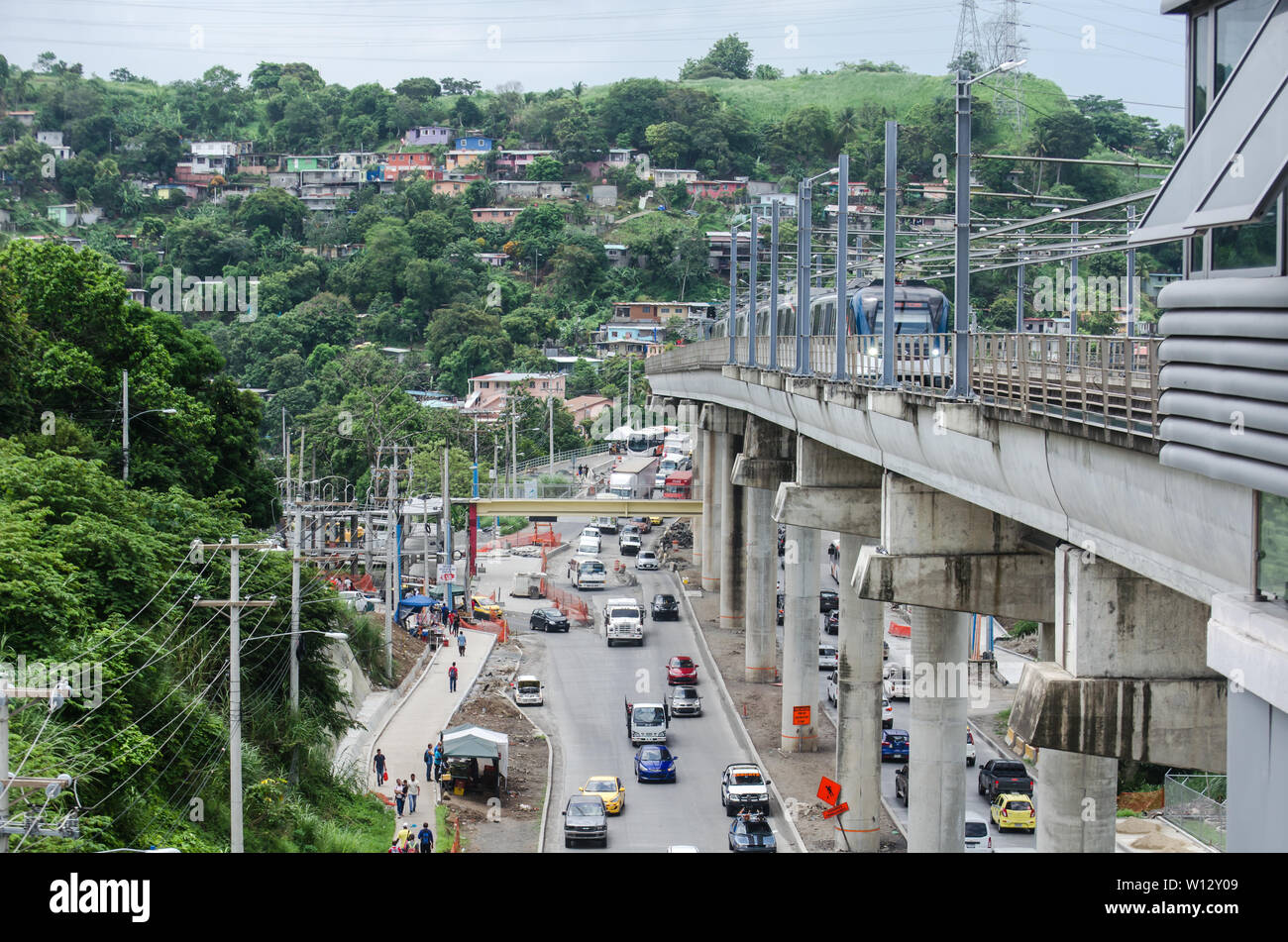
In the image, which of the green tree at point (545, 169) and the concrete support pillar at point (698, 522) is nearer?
the concrete support pillar at point (698, 522)

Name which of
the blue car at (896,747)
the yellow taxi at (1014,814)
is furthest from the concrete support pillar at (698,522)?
the yellow taxi at (1014,814)

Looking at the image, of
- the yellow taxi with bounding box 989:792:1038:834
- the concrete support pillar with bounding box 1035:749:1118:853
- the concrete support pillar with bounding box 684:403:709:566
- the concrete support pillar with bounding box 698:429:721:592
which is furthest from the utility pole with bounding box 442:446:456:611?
the concrete support pillar with bounding box 1035:749:1118:853

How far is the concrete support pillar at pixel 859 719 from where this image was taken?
31.8 m

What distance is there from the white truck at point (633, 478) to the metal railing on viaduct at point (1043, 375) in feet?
172

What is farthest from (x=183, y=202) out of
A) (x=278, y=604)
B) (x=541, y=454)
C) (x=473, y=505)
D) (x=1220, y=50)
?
(x=1220, y=50)

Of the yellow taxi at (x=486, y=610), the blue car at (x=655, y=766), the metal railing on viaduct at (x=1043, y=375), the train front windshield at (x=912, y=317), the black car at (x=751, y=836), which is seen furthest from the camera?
the yellow taxi at (x=486, y=610)

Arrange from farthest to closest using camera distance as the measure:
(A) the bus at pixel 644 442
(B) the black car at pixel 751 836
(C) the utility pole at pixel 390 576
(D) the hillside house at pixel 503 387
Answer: (D) the hillside house at pixel 503 387
(A) the bus at pixel 644 442
(C) the utility pole at pixel 390 576
(B) the black car at pixel 751 836

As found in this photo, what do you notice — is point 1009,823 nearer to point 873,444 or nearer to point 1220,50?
point 873,444

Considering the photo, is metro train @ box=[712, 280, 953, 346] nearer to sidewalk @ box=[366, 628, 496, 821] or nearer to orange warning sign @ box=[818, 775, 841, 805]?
orange warning sign @ box=[818, 775, 841, 805]

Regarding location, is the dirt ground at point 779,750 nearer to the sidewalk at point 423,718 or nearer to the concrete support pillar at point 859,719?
the concrete support pillar at point 859,719

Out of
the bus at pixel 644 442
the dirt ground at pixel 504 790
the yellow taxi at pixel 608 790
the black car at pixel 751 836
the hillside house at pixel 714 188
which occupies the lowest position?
the dirt ground at pixel 504 790

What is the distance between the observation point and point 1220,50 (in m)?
9.09

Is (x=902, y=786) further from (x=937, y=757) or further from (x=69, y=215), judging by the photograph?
(x=69, y=215)
